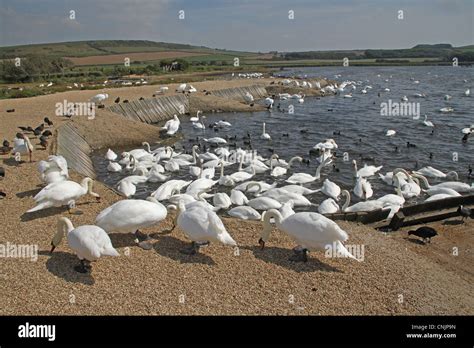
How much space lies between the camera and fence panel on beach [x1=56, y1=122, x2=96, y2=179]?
17653 millimetres

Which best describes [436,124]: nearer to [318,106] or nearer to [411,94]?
[318,106]

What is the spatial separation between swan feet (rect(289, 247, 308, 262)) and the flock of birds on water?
2cm

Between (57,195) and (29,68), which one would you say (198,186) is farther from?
(29,68)

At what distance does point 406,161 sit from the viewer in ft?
72.5

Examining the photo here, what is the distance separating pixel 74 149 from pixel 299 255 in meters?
13.7

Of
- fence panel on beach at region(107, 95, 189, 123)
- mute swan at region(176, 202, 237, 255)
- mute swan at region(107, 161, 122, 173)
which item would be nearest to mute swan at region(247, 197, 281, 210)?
mute swan at region(176, 202, 237, 255)

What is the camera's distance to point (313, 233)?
345 inches

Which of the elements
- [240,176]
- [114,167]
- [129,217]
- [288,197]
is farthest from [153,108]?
[129,217]

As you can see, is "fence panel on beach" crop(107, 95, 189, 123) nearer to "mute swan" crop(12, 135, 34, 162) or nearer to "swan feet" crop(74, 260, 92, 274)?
"mute swan" crop(12, 135, 34, 162)

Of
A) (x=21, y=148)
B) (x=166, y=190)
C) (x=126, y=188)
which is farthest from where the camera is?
(x=21, y=148)

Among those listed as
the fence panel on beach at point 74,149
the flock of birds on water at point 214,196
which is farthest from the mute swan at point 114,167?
the fence panel on beach at point 74,149

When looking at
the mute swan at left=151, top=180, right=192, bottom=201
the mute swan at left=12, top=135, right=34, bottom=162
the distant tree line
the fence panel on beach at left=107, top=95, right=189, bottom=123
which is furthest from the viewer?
the distant tree line

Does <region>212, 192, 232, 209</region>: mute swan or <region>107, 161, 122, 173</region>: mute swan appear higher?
<region>107, 161, 122, 173</region>: mute swan
